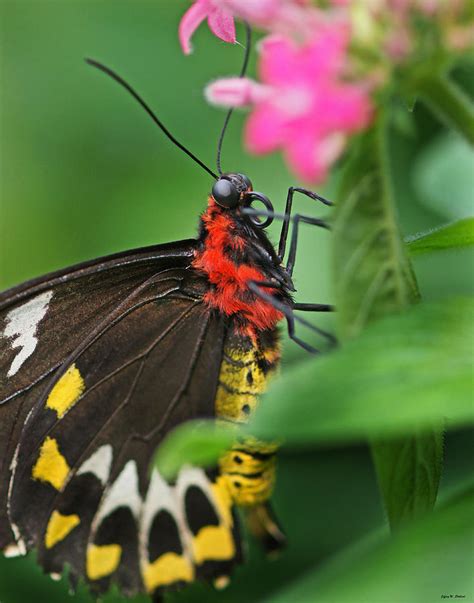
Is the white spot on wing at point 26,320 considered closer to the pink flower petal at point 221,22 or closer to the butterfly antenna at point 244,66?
the butterfly antenna at point 244,66

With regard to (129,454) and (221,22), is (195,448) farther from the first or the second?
(129,454)

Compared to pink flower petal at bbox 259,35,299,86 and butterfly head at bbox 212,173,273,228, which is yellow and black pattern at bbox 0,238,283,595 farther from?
pink flower petal at bbox 259,35,299,86

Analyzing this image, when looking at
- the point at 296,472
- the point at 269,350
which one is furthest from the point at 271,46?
the point at 296,472

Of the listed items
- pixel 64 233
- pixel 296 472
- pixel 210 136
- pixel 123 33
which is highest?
pixel 123 33

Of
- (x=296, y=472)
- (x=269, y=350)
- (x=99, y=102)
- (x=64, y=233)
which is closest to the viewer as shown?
(x=269, y=350)

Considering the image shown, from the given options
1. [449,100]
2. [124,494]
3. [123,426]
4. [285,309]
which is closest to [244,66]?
[285,309]

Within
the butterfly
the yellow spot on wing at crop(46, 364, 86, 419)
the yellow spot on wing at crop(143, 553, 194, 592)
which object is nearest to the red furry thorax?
the butterfly

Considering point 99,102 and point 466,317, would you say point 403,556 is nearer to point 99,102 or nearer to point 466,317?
point 466,317

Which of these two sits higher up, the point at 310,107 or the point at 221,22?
the point at 221,22
